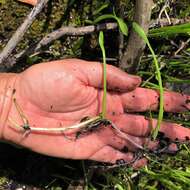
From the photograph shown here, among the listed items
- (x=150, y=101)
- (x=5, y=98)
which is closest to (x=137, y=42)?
(x=150, y=101)

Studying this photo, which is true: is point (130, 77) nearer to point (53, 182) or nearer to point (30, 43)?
point (30, 43)

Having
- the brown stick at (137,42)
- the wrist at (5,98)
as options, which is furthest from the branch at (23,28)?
the brown stick at (137,42)

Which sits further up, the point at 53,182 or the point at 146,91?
the point at 146,91

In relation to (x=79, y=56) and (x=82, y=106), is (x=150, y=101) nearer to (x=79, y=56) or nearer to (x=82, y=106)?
(x=82, y=106)

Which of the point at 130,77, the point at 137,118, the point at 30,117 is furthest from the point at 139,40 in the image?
the point at 30,117

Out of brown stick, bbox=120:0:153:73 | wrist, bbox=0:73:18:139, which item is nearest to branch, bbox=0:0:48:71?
wrist, bbox=0:73:18:139

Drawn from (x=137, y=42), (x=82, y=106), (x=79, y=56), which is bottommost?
(x=82, y=106)

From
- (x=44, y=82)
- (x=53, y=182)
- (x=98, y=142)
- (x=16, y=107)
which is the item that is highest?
(x=44, y=82)
